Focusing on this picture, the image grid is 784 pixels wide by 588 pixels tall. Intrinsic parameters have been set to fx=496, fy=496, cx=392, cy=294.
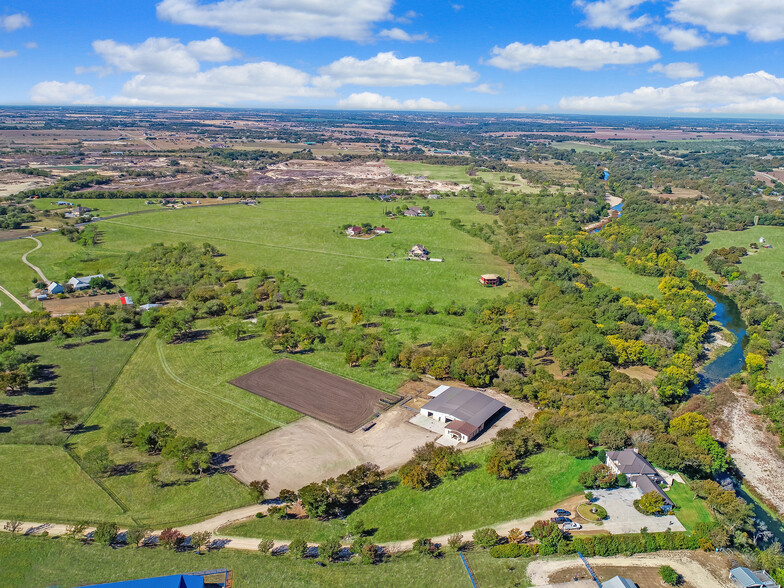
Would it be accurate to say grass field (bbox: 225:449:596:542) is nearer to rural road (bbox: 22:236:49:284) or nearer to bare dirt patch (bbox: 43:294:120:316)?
bare dirt patch (bbox: 43:294:120:316)

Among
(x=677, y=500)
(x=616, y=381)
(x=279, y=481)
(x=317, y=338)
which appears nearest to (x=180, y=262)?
(x=317, y=338)

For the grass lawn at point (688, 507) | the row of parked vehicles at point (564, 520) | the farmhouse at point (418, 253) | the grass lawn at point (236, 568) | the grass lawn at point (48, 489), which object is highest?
the farmhouse at point (418, 253)

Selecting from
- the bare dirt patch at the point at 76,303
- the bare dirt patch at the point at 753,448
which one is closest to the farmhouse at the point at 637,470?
the bare dirt patch at the point at 753,448

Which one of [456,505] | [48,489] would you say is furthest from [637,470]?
[48,489]

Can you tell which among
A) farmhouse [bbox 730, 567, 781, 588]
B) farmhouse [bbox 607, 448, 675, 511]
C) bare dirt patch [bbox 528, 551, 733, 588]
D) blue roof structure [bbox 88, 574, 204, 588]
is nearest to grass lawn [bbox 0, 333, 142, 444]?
blue roof structure [bbox 88, 574, 204, 588]

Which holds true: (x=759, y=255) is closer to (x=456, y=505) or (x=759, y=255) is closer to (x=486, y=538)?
(x=456, y=505)

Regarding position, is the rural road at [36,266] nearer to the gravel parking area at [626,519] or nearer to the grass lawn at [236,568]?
the grass lawn at [236,568]

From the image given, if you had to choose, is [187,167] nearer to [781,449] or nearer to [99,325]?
[99,325]
